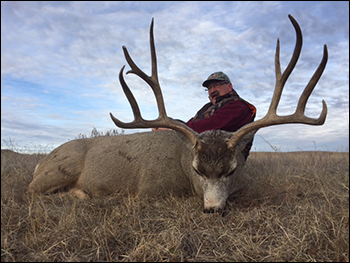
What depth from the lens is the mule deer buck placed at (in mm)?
3918

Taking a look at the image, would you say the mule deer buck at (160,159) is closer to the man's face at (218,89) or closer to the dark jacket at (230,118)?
the dark jacket at (230,118)

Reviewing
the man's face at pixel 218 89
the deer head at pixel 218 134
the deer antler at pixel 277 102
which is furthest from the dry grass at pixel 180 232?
the man's face at pixel 218 89

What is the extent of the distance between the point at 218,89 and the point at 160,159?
6.18 ft

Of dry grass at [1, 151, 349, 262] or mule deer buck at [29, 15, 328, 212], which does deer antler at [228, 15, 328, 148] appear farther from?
dry grass at [1, 151, 349, 262]

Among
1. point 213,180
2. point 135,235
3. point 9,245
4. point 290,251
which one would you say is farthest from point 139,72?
point 290,251

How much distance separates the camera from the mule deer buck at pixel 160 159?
154 inches

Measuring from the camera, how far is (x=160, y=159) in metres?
4.82

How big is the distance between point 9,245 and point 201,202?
227 centimetres

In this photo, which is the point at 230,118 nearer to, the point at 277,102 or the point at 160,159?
the point at 277,102

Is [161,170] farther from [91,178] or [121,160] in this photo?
[91,178]

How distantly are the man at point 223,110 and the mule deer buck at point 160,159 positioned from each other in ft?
1.75

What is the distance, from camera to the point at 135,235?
2879 millimetres

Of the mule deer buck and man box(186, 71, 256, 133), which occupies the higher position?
man box(186, 71, 256, 133)

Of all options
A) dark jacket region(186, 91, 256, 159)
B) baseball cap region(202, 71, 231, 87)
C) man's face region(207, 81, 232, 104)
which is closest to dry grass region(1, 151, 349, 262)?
dark jacket region(186, 91, 256, 159)
